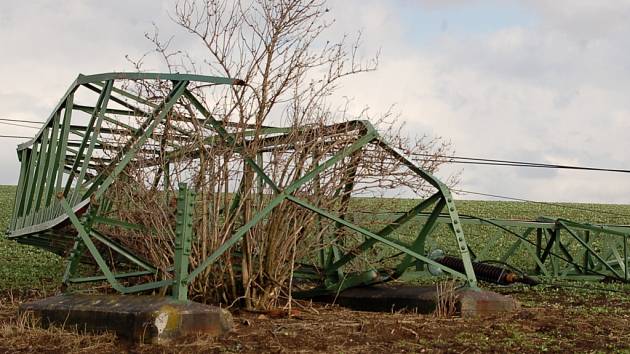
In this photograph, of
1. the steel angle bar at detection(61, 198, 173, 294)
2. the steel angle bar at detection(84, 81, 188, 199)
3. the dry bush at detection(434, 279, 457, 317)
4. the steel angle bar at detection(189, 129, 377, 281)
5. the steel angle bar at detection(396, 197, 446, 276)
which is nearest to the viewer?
the steel angle bar at detection(189, 129, 377, 281)

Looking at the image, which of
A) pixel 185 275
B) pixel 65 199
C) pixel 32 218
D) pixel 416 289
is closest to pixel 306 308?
pixel 416 289

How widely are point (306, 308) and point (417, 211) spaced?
207 cm

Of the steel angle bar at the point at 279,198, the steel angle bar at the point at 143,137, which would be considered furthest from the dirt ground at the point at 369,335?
the steel angle bar at the point at 143,137

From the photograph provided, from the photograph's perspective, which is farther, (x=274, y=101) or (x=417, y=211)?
(x=417, y=211)

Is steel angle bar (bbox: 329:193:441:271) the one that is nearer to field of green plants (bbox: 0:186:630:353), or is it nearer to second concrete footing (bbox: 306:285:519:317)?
field of green plants (bbox: 0:186:630:353)

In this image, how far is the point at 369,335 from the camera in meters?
9.16

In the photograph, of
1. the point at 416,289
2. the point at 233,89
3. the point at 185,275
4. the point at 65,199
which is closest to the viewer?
the point at 185,275

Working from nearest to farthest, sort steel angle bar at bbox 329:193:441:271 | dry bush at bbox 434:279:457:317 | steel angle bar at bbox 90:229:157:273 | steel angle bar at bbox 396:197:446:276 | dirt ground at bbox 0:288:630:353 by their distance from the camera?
dirt ground at bbox 0:288:630:353, steel angle bar at bbox 90:229:157:273, dry bush at bbox 434:279:457:317, steel angle bar at bbox 396:197:446:276, steel angle bar at bbox 329:193:441:271

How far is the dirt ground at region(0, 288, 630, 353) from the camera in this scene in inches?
333

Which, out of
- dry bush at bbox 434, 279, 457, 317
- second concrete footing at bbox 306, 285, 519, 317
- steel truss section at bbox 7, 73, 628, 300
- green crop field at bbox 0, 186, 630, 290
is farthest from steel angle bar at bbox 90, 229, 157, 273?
dry bush at bbox 434, 279, 457, 317

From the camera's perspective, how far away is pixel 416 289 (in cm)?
1177

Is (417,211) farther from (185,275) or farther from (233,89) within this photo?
(185,275)

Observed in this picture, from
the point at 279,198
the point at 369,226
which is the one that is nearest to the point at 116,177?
the point at 279,198

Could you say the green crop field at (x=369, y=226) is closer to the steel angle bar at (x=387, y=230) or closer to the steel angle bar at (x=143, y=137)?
the steel angle bar at (x=387, y=230)
